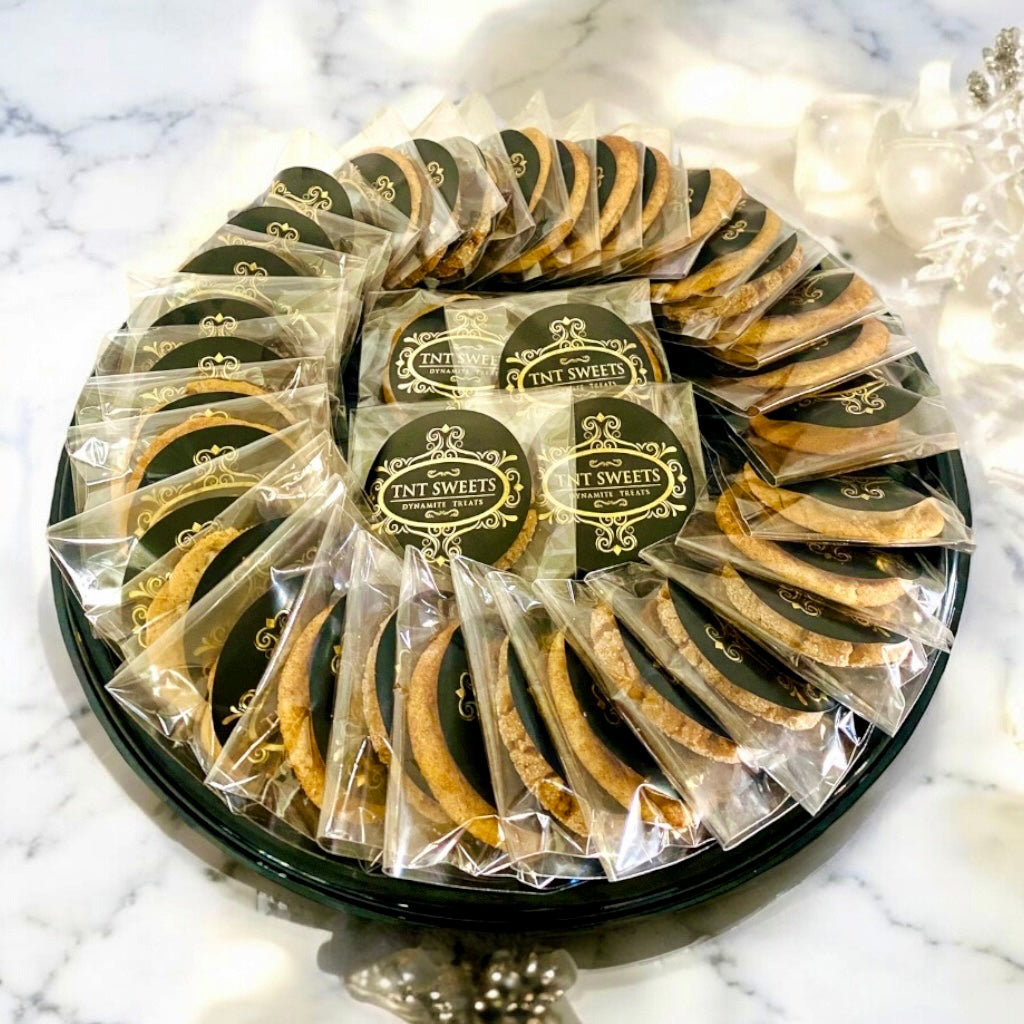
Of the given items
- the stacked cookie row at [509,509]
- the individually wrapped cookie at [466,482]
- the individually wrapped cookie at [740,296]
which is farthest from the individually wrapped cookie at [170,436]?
the individually wrapped cookie at [740,296]

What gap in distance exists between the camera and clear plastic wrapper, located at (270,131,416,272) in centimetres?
161

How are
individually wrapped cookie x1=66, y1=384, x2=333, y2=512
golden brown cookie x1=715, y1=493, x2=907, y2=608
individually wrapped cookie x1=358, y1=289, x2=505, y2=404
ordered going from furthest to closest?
individually wrapped cookie x1=358, y1=289, x2=505, y2=404, individually wrapped cookie x1=66, y1=384, x2=333, y2=512, golden brown cookie x1=715, y1=493, x2=907, y2=608

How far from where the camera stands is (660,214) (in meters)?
1.65

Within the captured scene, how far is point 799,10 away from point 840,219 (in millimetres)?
626

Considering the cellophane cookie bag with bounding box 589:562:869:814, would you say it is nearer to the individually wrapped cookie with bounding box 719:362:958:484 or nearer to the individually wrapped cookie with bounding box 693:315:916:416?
the individually wrapped cookie with bounding box 719:362:958:484

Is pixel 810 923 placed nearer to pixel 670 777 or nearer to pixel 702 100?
pixel 670 777

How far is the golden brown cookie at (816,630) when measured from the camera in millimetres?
1191

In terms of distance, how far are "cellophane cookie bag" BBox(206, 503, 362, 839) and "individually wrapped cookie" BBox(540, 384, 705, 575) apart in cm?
40

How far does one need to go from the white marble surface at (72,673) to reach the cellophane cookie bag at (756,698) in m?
0.20

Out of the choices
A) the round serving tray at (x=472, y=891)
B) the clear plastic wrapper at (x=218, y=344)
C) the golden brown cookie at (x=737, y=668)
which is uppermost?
the clear plastic wrapper at (x=218, y=344)

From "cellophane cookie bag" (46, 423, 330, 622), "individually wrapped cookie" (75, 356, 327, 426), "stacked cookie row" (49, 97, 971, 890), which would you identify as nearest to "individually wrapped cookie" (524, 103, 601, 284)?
"stacked cookie row" (49, 97, 971, 890)

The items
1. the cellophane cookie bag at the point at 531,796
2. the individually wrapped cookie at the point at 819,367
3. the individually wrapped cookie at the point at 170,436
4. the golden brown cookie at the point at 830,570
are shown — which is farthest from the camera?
the individually wrapped cookie at the point at 819,367

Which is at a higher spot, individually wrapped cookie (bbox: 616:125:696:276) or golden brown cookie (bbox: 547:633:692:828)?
individually wrapped cookie (bbox: 616:125:696:276)

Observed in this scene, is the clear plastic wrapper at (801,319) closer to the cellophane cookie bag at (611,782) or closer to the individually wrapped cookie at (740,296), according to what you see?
the individually wrapped cookie at (740,296)
